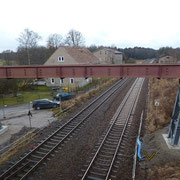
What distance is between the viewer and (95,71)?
10625 millimetres

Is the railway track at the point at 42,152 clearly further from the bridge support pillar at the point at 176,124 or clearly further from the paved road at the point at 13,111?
the paved road at the point at 13,111

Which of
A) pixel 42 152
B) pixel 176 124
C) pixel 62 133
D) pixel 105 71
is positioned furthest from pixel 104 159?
pixel 105 71

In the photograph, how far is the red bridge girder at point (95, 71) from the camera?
982 centimetres

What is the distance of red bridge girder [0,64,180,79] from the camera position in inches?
387

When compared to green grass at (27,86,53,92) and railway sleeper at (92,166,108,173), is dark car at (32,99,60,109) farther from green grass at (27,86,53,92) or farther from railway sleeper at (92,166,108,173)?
railway sleeper at (92,166,108,173)

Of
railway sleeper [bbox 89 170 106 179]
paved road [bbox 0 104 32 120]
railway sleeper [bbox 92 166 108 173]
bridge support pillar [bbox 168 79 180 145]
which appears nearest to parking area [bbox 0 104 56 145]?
paved road [bbox 0 104 32 120]

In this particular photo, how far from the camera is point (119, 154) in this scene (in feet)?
32.9

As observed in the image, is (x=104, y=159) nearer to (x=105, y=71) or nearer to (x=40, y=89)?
(x=105, y=71)

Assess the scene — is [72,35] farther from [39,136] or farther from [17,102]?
[39,136]

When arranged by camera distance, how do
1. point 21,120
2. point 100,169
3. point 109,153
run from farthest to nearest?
point 21,120, point 109,153, point 100,169

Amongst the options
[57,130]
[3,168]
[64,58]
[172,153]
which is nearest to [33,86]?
[64,58]

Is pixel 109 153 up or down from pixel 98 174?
up

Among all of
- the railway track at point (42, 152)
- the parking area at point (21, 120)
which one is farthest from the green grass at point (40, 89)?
the railway track at point (42, 152)

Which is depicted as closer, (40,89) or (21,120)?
(21,120)
